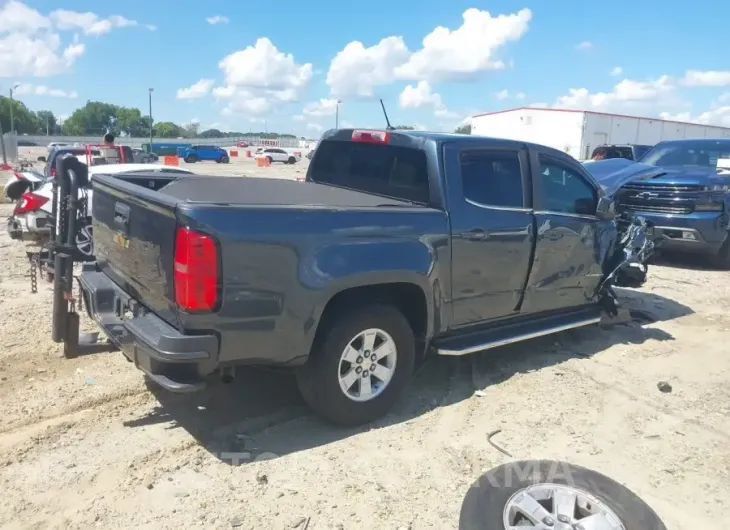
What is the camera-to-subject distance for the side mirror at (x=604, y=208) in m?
5.50

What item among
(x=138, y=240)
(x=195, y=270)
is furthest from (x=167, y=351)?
(x=138, y=240)

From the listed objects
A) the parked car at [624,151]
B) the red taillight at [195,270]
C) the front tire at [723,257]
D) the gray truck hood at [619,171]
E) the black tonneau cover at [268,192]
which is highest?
the parked car at [624,151]

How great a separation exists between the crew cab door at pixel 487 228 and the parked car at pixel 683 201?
4.45m

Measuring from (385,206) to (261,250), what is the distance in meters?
1.04

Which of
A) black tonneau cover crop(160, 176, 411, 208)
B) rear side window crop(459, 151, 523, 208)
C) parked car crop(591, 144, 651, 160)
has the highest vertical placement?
parked car crop(591, 144, 651, 160)

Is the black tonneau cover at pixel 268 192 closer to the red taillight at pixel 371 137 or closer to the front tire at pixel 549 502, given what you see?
the red taillight at pixel 371 137

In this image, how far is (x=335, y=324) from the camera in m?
3.79

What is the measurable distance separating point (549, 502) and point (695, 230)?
23.4 ft

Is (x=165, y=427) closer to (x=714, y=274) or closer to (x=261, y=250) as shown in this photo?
(x=261, y=250)

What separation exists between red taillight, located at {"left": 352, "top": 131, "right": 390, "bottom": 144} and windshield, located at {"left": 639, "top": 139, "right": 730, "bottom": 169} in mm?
7345

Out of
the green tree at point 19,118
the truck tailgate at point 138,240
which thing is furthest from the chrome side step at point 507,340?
the green tree at point 19,118

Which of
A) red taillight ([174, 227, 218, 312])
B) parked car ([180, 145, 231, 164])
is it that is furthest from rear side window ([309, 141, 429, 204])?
parked car ([180, 145, 231, 164])

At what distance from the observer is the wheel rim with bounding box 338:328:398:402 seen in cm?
393

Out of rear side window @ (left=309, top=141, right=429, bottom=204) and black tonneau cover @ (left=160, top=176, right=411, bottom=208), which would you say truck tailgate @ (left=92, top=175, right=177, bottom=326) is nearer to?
black tonneau cover @ (left=160, top=176, right=411, bottom=208)
